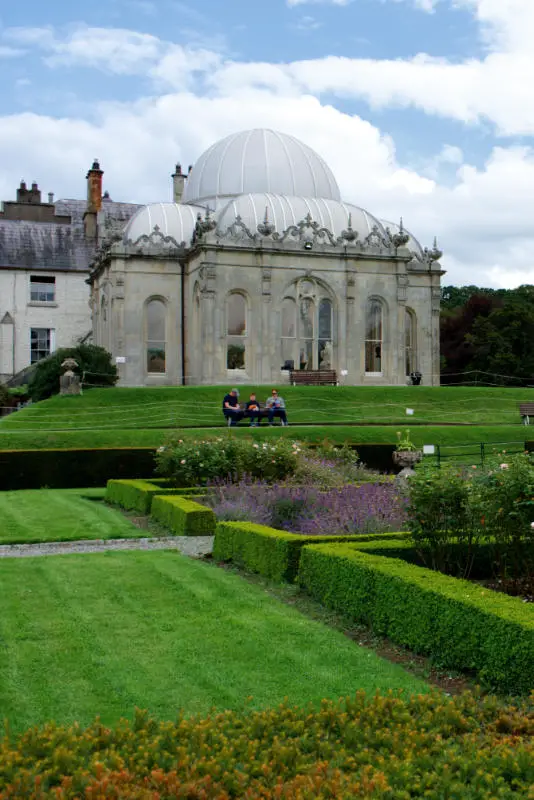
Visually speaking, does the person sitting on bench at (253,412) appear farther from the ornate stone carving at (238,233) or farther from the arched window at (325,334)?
the arched window at (325,334)

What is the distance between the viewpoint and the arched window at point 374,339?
38562 mm

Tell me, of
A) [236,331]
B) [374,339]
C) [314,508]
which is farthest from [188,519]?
[374,339]

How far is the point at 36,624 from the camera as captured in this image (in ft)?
26.2

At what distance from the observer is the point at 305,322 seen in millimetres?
37406

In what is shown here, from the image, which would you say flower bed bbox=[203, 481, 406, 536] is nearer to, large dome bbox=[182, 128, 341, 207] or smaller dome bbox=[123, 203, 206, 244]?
smaller dome bbox=[123, 203, 206, 244]

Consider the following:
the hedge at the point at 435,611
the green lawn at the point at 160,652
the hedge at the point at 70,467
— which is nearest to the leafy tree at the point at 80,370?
the hedge at the point at 70,467

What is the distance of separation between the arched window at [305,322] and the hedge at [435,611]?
28.2m

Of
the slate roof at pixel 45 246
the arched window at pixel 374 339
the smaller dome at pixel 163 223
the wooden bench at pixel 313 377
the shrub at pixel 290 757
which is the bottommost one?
the shrub at pixel 290 757

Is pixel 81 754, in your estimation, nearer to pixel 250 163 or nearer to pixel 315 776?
pixel 315 776

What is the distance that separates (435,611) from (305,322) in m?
30.7


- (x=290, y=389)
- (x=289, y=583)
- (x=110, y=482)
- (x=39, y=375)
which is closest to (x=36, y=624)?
(x=289, y=583)

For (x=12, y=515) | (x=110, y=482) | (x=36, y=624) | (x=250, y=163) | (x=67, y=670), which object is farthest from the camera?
(x=250, y=163)

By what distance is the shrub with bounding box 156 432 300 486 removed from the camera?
57.4 ft

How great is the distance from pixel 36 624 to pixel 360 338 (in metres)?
31.0
